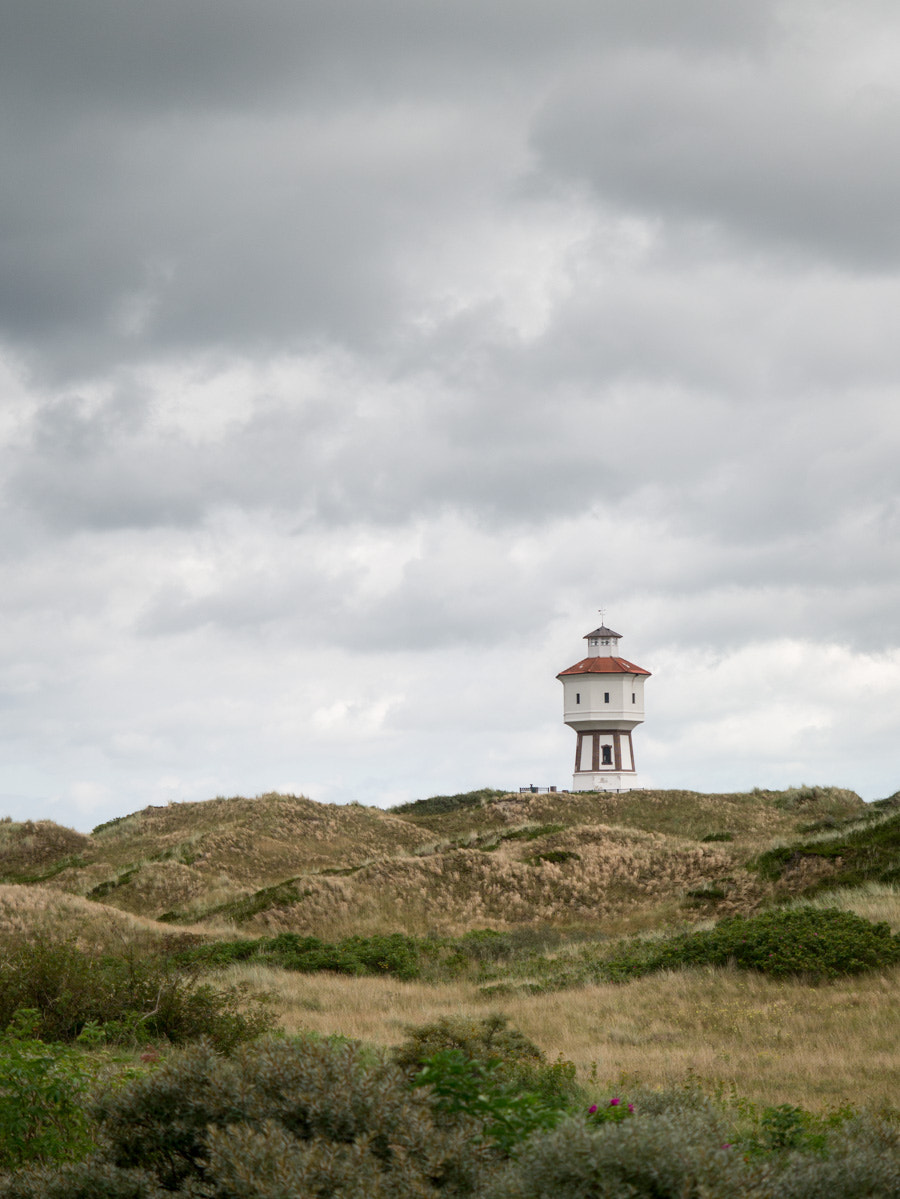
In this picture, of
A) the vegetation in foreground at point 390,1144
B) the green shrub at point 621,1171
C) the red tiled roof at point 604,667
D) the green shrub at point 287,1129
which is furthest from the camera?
the red tiled roof at point 604,667

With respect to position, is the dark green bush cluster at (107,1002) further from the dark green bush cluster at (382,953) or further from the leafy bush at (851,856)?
the leafy bush at (851,856)

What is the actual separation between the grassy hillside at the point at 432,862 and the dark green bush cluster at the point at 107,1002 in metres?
16.4

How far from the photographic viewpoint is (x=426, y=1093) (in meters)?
6.27

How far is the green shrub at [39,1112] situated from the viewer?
7.23 m

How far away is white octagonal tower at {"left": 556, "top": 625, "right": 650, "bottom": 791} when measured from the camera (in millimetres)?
65438

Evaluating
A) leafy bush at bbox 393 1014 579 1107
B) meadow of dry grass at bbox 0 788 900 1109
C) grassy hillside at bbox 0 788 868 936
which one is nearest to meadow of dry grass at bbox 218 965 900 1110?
meadow of dry grass at bbox 0 788 900 1109

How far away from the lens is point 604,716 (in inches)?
2571

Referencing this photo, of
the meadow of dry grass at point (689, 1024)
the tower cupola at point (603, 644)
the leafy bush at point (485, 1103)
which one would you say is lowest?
the meadow of dry grass at point (689, 1024)

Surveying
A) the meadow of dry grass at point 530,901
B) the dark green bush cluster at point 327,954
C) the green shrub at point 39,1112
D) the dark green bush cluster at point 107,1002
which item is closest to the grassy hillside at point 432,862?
the meadow of dry grass at point 530,901

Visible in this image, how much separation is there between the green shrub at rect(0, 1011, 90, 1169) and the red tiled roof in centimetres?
5854

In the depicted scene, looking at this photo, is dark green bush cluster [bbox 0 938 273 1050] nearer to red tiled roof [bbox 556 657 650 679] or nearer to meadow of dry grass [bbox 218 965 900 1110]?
meadow of dry grass [bbox 218 965 900 1110]

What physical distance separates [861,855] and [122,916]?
19853mm

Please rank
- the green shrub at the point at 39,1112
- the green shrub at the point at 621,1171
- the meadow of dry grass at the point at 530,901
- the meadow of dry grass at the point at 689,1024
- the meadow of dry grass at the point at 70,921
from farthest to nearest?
the meadow of dry grass at the point at 70,921
the meadow of dry grass at the point at 530,901
the meadow of dry grass at the point at 689,1024
the green shrub at the point at 39,1112
the green shrub at the point at 621,1171

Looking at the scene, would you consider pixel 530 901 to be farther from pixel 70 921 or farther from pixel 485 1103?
pixel 485 1103
